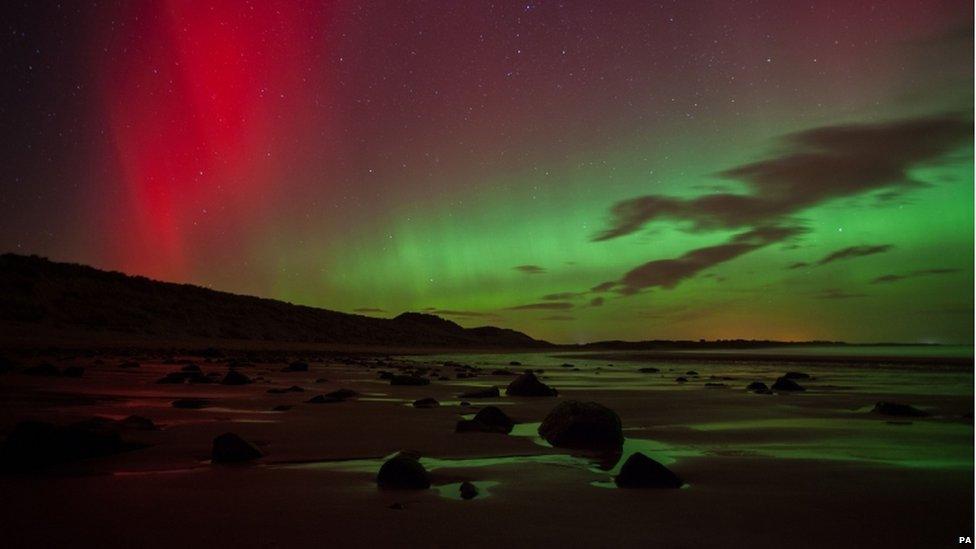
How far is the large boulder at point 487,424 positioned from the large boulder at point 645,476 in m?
2.35

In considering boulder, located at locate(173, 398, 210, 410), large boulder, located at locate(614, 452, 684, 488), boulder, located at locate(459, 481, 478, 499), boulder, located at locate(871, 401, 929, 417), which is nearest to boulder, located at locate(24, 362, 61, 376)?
boulder, located at locate(173, 398, 210, 410)

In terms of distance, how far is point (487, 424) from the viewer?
6.42 m

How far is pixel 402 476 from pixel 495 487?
54 cm

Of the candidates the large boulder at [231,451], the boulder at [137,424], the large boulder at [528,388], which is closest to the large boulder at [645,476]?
the large boulder at [231,451]

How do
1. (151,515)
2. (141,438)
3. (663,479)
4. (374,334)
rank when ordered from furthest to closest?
(374,334), (141,438), (663,479), (151,515)

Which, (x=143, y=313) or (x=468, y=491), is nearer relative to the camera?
(x=468, y=491)

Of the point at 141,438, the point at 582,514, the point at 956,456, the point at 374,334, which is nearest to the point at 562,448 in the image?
the point at 582,514

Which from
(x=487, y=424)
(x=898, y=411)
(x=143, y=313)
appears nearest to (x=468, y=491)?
(x=487, y=424)

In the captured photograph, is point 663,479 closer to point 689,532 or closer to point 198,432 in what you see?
point 689,532

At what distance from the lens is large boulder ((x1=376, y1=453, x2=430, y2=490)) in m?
3.88

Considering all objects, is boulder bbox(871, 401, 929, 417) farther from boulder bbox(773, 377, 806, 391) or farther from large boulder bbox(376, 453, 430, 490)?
large boulder bbox(376, 453, 430, 490)

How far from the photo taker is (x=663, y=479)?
399 cm

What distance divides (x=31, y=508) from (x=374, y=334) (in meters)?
70.1

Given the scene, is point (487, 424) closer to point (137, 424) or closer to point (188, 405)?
point (137, 424)
